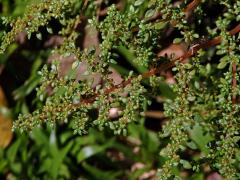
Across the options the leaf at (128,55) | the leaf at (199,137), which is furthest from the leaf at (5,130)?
the leaf at (199,137)

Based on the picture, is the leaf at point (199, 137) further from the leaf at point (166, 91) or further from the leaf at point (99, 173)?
the leaf at point (99, 173)

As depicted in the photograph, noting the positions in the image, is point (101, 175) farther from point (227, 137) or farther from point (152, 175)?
point (227, 137)

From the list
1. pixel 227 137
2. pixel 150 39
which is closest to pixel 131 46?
pixel 150 39

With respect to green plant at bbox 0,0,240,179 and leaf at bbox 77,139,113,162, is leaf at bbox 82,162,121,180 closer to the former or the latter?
leaf at bbox 77,139,113,162

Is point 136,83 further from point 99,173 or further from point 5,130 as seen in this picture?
point 5,130

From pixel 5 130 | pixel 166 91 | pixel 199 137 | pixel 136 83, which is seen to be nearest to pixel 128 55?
pixel 166 91

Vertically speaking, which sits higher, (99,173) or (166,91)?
(166,91)

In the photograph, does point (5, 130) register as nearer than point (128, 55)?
No

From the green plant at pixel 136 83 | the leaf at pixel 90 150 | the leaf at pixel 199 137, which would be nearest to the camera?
the green plant at pixel 136 83

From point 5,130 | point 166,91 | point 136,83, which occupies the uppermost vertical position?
point 136,83

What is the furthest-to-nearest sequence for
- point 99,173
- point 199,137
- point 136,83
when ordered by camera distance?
point 99,173 < point 199,137 < point 136,83

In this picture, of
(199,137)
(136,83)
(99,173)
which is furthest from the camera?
(99,173)
